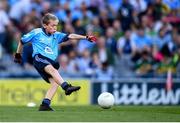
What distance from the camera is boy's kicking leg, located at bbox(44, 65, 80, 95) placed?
13.1 metres

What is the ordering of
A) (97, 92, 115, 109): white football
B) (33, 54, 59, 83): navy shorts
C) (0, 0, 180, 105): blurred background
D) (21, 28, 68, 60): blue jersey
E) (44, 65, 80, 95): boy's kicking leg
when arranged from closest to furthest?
1. (44, 65, 80, 95): boy's kicking leg
2. (33, 54, 59, 83): navy shorts
3. (21, 28, 68, 60): blue jersey
4. (97, 92, 115, 109): white football
5. (0, 0, 180, 105): blurred background

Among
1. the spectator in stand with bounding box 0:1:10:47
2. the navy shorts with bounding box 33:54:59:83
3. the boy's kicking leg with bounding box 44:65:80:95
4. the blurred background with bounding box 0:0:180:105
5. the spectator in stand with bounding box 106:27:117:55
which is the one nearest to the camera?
the boy's kicking leg with bounding box 44:65:80:95

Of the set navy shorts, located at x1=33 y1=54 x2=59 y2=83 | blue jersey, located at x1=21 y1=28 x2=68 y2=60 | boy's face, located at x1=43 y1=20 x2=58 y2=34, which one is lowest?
navy shorts, located at x1=33 y1=54 x2=59 y2=83

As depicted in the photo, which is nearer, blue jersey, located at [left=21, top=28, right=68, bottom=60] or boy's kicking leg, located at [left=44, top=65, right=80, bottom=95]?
boy's kicking leg, located at [left=44, top=65, right=80, bottom=95]

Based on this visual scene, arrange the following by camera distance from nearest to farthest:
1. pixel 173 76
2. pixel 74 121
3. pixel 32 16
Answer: pixel 74 121 → pixel 173 76 → pixel 32 16

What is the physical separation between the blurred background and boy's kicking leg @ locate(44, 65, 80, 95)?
8.58 meters

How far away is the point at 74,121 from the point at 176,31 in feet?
41.2

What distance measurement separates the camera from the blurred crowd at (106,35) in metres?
22.4

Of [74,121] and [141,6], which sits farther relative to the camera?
[141,6]

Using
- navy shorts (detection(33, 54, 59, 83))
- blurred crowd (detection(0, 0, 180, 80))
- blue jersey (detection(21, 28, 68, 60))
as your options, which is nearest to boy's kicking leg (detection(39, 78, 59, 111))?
navy shorts (detection(33, 54, 59, 83))

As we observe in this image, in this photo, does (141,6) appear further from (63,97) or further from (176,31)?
(63,97)

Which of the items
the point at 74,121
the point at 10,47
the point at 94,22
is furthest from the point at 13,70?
the point at 74,121

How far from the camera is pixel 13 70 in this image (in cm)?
2284

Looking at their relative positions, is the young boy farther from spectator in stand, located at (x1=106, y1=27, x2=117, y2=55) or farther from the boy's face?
spectator in stand, located at (x1=106, y1=27, x2=117, y2=55)
